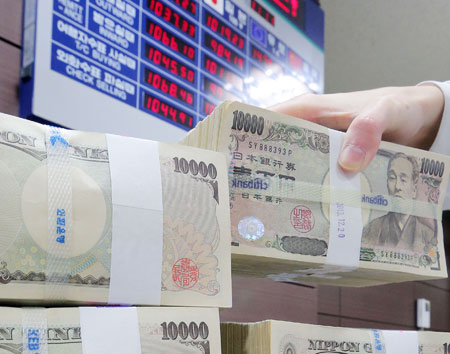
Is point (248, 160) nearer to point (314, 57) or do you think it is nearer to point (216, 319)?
point (216, 319)

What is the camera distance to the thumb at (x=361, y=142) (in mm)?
633

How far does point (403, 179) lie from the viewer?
2.24 ft

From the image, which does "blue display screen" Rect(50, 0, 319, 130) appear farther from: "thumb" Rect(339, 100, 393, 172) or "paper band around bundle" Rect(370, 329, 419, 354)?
"paper band around bundle" Rect(370, 329, 419, 354)

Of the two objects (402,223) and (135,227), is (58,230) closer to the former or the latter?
(135,227)

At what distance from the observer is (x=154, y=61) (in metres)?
1.40

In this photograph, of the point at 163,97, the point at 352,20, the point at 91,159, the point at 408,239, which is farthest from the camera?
the point at 352,20

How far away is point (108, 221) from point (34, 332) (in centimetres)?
10

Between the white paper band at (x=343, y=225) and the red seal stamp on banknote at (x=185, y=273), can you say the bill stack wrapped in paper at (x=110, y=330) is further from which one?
the white paper band at (x=343, y=225)

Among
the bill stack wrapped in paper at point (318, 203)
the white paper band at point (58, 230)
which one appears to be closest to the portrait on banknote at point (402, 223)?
the bill stack wrapped in paper at point (318, 203)

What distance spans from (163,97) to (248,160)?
2.76 ft

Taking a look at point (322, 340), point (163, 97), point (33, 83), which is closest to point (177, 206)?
point (322, 340)

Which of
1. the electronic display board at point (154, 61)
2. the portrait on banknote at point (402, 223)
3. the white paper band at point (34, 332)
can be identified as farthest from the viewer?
the electronic display board at point (154, 61)

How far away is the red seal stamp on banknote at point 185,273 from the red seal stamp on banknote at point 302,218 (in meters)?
0.13

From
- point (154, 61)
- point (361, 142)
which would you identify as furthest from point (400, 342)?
point (154, 61)
